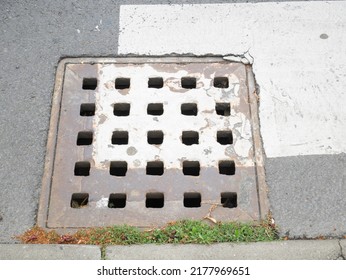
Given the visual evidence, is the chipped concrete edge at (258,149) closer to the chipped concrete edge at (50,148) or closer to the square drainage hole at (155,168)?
the square drainage hole at (155,168)

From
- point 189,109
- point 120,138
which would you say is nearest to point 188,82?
point 189,109

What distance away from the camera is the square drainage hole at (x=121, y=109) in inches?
114

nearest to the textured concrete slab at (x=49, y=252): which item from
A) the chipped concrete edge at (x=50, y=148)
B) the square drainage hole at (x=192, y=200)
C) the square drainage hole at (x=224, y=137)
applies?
the chipped concrete edge at (x=50, y=148)

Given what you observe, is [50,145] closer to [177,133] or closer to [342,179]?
[177,133]

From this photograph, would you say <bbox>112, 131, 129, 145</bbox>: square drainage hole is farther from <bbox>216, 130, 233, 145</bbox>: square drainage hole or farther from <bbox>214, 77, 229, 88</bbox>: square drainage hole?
<bbox>214, 77, 229, 88</bbox>: square drainage hole

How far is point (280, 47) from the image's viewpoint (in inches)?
123

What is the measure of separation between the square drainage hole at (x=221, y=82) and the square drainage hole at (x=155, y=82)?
31 centimetres

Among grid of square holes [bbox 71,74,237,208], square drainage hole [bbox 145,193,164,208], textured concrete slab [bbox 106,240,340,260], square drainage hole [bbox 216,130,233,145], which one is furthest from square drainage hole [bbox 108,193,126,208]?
square drainage hole [bbox 216,130,233,145]

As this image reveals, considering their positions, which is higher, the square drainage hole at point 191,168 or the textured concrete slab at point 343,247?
the square drainage hole at point 191,168

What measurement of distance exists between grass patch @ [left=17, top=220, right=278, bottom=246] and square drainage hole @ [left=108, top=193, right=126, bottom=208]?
17 cm

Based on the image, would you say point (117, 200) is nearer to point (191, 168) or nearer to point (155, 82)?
point (191, 168)

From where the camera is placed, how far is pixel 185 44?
3133 mm

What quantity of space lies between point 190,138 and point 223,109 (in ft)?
0.83
